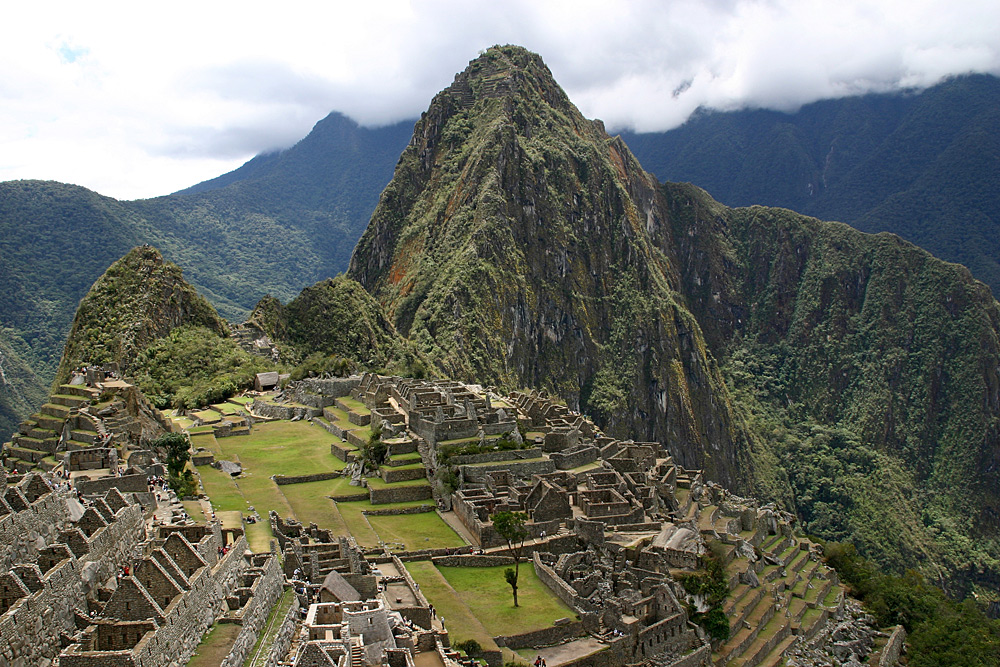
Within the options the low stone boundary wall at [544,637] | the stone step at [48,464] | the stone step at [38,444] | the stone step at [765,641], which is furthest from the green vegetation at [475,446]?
the stone step at [38,444]

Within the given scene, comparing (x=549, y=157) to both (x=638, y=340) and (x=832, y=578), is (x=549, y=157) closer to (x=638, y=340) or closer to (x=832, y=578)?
(x=638, y=340)

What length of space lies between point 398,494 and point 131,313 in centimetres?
5238

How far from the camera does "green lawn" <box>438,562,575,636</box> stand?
3444 centimetres

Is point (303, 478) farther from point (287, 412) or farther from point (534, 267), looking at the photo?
point (534, 267)

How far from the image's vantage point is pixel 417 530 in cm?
4294

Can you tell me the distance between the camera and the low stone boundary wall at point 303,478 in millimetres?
47219

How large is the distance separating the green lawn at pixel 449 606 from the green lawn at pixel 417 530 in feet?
7.02

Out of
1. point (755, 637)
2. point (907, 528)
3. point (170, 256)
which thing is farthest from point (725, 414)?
point (755, 637)

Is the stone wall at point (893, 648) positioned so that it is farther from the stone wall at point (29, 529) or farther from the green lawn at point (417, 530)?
the stone wall at point (29, 529)

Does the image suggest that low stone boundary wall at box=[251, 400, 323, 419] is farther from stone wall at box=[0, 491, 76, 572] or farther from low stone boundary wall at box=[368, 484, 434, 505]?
stone wall at box=[0, 491, 76, 572]

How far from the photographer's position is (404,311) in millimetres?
154500

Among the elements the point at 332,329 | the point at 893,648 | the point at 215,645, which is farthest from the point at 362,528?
the point at 332,329

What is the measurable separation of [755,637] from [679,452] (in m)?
138

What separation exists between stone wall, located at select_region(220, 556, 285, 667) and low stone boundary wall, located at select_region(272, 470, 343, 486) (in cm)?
1908
